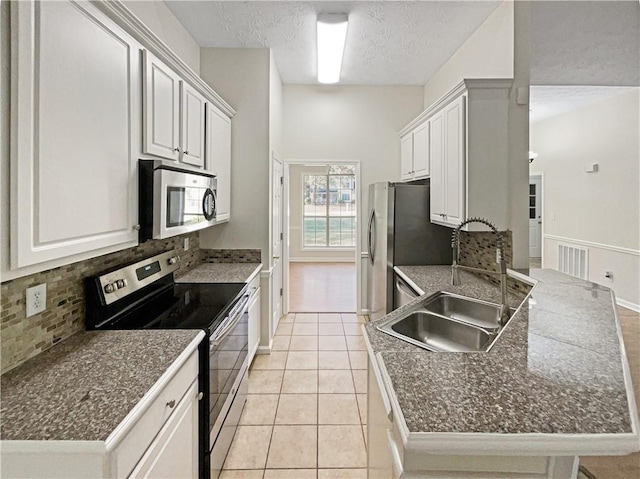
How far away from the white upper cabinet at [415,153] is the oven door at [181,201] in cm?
211

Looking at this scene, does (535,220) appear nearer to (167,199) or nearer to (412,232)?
(412,232)

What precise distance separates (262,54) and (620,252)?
11.1 ft

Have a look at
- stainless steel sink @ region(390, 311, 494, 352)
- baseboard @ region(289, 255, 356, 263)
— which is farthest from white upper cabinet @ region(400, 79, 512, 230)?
baseboard @ region(289, 255, 356, 263)

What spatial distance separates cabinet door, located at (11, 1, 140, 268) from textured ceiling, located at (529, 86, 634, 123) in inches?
107

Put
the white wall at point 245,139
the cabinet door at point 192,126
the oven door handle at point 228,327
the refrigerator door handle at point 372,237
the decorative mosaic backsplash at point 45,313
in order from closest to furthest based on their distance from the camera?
the decorative mosaic backsplash at point 45,313, the oven door handle at point 228,327, the cabinet door at point 192,126, the white wall at point 245,139, the refrigerator door handle at point 372,237

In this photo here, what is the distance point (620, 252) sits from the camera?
7.23ft

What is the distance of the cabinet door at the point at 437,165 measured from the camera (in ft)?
10.4

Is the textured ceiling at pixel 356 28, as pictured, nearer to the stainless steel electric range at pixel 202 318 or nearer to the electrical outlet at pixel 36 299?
the stainless steel electric range at pixel 202 318

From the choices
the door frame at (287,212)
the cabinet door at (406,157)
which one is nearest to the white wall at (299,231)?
the door frame at (287,212)

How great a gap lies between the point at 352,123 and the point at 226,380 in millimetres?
3678

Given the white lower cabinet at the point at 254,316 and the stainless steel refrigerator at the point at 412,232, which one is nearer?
the white lower cabinet at the point at 254,316

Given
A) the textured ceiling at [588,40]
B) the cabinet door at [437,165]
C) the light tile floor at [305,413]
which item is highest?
the textured ceiling at [588,40]

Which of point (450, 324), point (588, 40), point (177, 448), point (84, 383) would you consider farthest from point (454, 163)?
point (84, 383)

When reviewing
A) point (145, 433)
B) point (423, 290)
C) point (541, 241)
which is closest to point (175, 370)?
point (145, 433)
